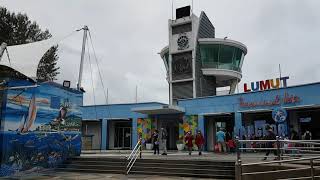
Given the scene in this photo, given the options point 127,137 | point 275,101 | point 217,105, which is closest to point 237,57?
point 217,105

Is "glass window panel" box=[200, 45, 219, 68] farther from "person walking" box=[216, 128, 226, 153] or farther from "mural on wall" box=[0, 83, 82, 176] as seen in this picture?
"mural on wall" box=[0, 83, 82, 176]

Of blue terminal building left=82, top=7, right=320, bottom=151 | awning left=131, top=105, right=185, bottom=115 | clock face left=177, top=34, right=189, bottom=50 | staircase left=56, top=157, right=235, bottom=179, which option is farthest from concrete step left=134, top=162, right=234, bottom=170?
clock face left=177, top=34, right=189, bottom=50

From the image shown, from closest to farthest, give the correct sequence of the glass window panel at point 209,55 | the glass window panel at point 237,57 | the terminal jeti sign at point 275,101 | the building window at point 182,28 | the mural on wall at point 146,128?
the terminal jeti sign at point 275,101 → the mural on wall at point 146,128 → the building window at point 182,28 → the glass window panel at point 209,55 → the glass window panel at point 237,57

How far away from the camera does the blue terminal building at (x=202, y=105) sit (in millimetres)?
25703

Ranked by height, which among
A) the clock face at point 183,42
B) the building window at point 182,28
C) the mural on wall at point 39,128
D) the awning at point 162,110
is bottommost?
the mural on wall at point 39,128

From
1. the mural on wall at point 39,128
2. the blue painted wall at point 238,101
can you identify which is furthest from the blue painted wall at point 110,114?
the mural on wall at point 39,128

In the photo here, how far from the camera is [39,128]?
1642cm

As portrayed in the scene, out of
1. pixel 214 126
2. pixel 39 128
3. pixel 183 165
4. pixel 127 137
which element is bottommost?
pixel 183 165

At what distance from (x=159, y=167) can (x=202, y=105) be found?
14106 mm

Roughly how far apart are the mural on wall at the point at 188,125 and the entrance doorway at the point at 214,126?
0.92 meters

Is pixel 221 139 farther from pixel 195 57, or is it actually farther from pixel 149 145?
pixel 195 57

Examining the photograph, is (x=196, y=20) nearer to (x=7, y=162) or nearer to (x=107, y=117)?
(x=107, y=117)

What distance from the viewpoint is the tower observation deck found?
3862 cm

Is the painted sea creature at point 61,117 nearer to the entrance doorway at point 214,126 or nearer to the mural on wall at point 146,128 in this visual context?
the entrance doorway at point 214,126
